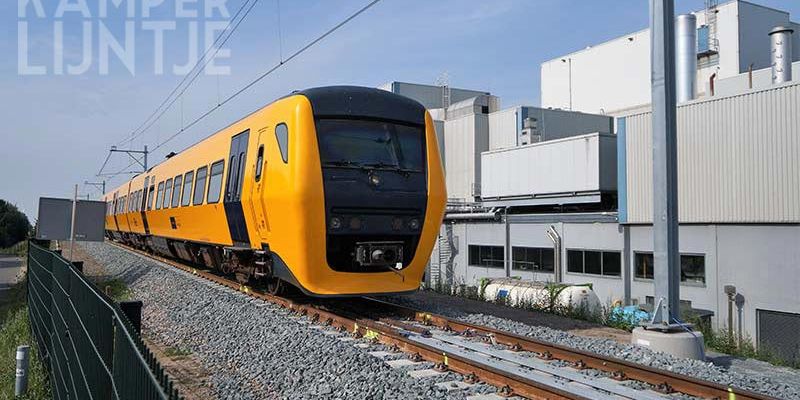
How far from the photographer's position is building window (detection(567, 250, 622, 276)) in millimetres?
21250

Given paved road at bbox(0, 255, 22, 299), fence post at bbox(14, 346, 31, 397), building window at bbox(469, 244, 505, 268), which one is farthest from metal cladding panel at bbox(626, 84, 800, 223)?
paved road at bbox(0, 255, 22, 299)

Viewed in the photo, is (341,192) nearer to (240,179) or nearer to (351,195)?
(351,195)

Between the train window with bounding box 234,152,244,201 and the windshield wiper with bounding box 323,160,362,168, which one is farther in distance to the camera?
the train window with bounding box 234,152,244,201

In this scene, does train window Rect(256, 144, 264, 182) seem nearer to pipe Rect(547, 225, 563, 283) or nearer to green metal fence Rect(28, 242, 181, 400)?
green metal fence Rect(28, 242, 181, 400)

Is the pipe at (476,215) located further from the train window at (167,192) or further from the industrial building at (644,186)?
the train window at (167,192)

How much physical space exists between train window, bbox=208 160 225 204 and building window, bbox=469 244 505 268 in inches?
574

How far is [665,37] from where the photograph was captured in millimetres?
9203

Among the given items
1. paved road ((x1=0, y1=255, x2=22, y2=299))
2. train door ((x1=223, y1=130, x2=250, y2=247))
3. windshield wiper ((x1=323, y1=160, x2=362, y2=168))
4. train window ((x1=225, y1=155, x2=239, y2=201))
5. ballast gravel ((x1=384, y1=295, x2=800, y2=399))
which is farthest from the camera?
paved road ((x1=0, y1=255, x2=22, y2=299))

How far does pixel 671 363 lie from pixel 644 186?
1463 centimetres

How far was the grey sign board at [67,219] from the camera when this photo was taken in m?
18.2

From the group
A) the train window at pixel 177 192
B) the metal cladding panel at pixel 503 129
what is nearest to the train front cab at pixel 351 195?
the train window at pixel 177 192

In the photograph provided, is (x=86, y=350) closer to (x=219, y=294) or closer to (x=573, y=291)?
(x=219, y=294)

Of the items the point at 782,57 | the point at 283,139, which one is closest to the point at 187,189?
the point at 283,139

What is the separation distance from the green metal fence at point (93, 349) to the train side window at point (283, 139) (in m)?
3.37
